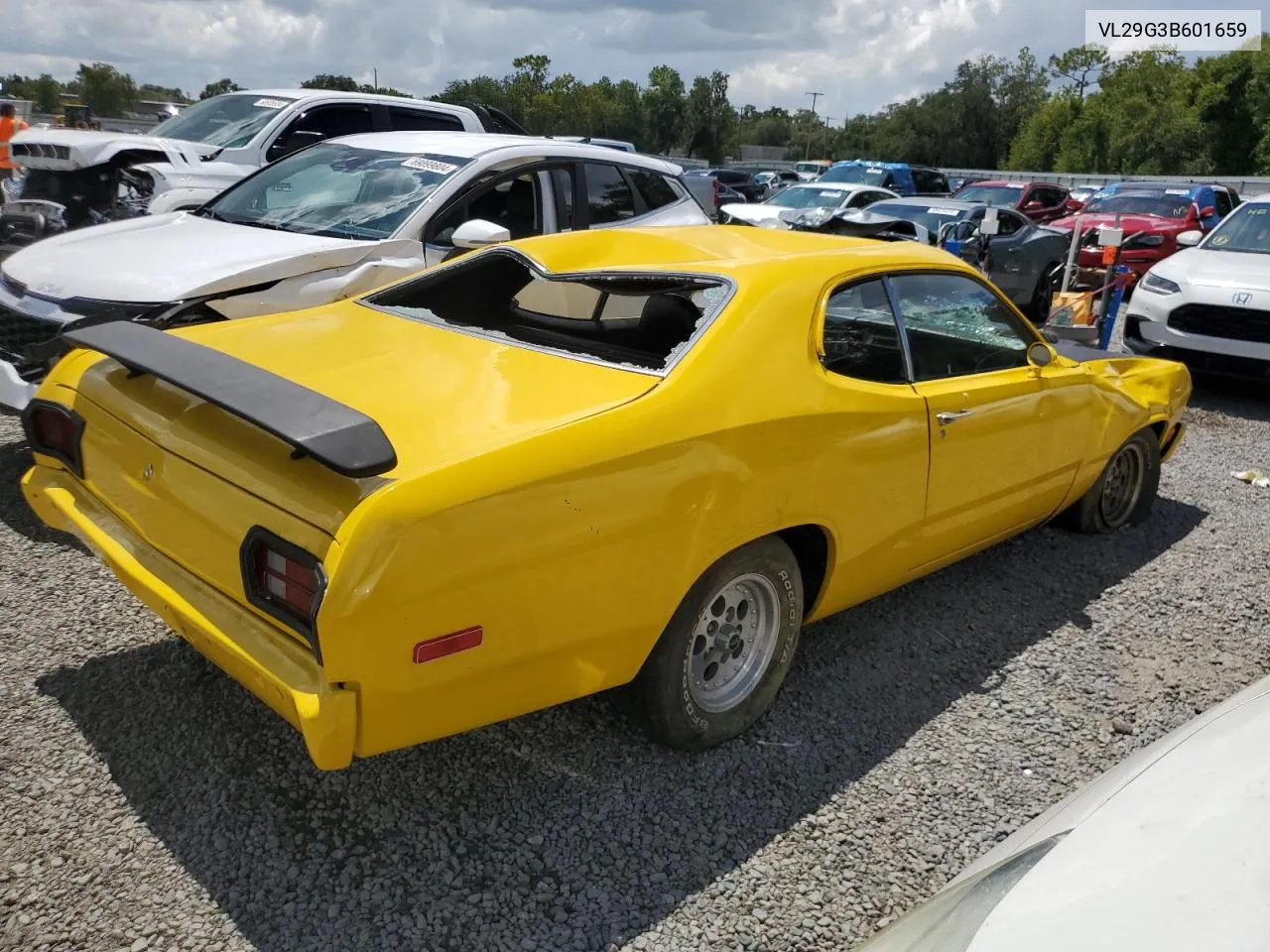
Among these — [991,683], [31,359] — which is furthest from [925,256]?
[31,359]

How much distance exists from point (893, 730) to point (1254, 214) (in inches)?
310

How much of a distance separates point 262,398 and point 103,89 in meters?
78.5

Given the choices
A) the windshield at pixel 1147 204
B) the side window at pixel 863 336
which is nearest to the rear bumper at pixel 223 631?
the side window at pixel 863 336

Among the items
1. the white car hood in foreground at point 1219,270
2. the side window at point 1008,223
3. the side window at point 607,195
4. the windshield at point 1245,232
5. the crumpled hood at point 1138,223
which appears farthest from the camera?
the crumpled hood at point 1138,223

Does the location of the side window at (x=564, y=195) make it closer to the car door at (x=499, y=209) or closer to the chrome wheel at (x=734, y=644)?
the car door at (x=499, y=209)

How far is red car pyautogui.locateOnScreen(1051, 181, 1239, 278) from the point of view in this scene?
43.1 feet

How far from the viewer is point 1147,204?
1533 centimetres

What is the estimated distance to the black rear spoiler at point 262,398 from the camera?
2033mm

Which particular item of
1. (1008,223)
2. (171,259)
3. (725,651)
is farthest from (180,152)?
(1008,223)

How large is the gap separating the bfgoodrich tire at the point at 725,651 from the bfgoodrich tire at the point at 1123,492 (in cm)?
238

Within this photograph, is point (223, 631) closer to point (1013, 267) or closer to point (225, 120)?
point (225, 120)

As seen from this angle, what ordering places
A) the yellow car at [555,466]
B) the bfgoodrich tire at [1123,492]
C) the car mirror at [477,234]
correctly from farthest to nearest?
the car mirror at [477,234]
the bfgoodrich tire at [1123,492]
the yellow car at [555,466]

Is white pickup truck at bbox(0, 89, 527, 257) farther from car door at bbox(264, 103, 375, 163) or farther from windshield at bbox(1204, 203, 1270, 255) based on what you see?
windshield at bbox(1204, 203, 1270, 255)

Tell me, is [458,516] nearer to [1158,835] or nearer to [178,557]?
[178,557]
